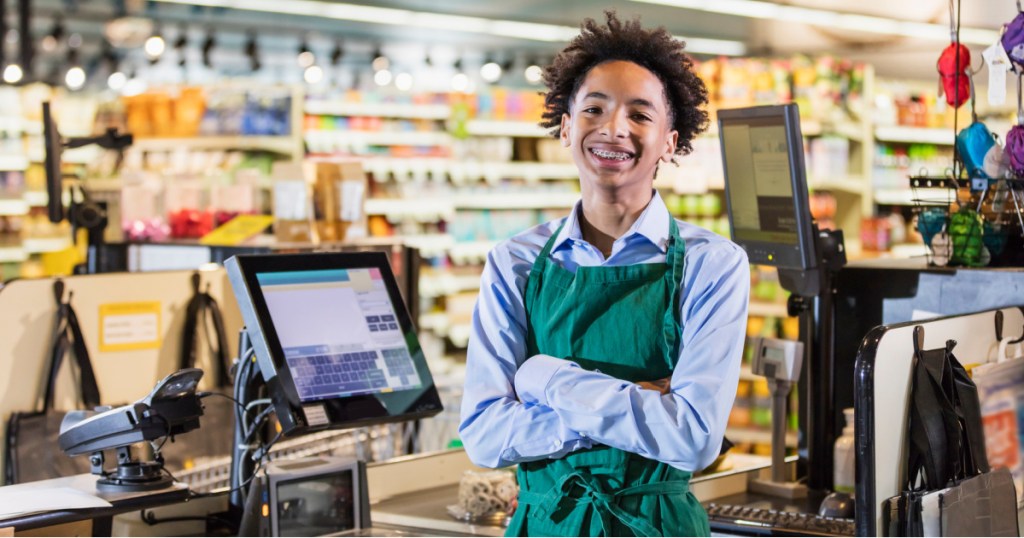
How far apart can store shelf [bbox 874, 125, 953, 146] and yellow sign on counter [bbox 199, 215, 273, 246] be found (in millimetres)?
4979

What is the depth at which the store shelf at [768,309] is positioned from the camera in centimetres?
692

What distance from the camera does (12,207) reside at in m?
8.98

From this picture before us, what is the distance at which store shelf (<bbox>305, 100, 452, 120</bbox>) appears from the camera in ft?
28.6

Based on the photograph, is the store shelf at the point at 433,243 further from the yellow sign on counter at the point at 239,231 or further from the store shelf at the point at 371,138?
the yellow sign on counter at the point at 239,231

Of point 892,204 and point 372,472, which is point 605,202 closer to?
point 372,472

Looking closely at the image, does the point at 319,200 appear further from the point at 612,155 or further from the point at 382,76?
the point at 382,76

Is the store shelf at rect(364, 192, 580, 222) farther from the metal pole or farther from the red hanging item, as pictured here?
the red hanging item

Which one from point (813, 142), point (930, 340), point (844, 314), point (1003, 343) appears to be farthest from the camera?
point (813, 142)

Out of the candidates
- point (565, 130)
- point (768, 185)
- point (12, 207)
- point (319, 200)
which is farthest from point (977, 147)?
point (12, 207)

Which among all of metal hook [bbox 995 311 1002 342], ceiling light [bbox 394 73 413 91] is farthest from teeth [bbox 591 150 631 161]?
ceiling light [bbox 394 73 413 91]

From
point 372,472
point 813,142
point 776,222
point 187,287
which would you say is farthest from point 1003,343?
point 813,142

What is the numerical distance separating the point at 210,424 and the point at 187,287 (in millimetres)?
454

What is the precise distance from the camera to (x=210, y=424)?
4.00 meters

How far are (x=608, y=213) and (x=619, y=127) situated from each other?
5.9 inches
